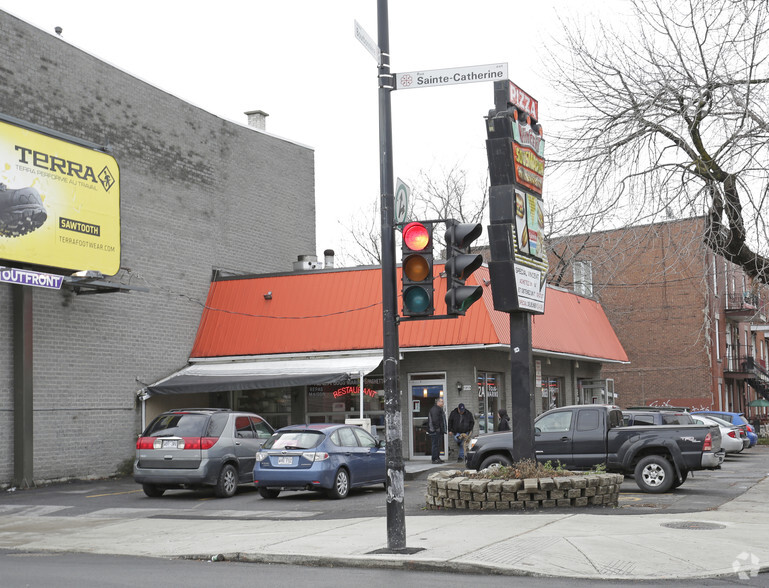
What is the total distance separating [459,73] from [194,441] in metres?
10.0

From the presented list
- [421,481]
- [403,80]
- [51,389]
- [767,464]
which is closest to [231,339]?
[51,389]

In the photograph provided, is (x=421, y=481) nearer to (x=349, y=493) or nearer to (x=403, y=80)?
(x=349, y=493)

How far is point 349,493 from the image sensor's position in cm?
1806

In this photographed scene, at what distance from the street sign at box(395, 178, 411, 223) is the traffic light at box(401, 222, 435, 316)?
0.42 feet

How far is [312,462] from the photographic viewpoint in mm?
16625

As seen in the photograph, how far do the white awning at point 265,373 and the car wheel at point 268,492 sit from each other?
4.73 meters

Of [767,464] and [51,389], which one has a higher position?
[51,389]

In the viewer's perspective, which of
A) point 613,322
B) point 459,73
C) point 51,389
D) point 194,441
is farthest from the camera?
point 613,322

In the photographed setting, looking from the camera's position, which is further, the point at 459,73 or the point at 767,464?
the point at 767,464

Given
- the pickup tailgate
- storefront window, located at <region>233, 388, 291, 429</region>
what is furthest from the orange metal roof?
the pickup tailgate

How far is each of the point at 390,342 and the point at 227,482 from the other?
884 centimetres

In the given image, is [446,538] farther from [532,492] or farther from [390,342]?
[532,492]

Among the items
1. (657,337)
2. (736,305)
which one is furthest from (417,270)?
(736,305)

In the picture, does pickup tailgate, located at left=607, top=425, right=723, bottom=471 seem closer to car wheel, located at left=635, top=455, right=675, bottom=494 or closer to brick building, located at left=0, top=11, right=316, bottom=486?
car wheel, located at left=635, top=455, right=675, bottom=494
